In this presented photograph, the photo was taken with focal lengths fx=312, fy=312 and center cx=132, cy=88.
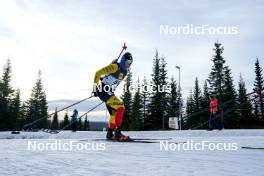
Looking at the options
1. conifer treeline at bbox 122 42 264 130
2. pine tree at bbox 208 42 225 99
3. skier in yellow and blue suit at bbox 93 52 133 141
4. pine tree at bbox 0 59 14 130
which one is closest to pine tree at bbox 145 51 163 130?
conifer treeline at bbox 122 42 264 130

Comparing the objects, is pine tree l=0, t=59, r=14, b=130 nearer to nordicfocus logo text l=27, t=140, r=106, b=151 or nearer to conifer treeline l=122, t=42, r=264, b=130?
conifer treeline l=122, t=42, r=264, b=130

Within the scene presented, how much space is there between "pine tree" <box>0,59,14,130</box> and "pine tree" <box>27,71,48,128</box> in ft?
23.4

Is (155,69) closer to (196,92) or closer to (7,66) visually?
(196,92)

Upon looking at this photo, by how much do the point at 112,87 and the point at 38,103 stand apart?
182 feet


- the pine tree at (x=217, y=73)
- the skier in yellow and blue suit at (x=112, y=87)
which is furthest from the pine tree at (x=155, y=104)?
the skier in yellow and blue suit at (x=112, y=87)

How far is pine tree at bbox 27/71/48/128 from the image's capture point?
197 ft

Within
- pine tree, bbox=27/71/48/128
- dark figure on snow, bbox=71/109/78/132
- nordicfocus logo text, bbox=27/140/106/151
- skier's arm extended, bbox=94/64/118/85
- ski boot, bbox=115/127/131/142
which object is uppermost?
pine tree, bbox=27/71/48/128

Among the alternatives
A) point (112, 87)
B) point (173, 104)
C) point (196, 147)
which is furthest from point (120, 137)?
point (173, 104)

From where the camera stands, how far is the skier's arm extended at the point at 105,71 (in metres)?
8.31

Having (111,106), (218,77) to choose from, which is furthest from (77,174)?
(218,77)

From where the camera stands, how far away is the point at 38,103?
200 ft

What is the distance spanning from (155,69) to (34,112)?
25.0m

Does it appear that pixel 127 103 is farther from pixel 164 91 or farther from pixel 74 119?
pixel 74 119

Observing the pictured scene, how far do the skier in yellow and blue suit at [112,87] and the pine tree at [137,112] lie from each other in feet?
139
